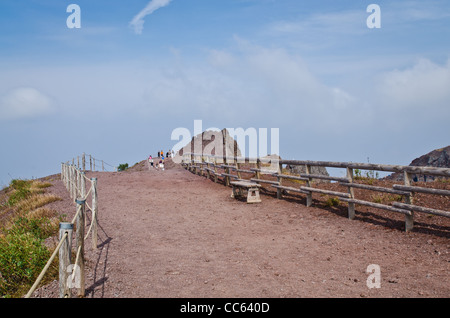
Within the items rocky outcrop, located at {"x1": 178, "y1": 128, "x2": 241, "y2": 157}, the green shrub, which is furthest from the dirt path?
rocky outcrop, located at {"x1": 178, "y1": 128, "x2": 241, "y2": 157}

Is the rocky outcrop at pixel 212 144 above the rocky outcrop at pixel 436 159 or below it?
above

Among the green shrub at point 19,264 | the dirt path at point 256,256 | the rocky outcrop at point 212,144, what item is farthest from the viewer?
the rocky outcrop at point 212,144

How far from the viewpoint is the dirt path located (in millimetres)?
5961

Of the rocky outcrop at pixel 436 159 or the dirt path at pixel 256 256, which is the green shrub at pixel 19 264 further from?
the rocky outcrop at pixel 436 159

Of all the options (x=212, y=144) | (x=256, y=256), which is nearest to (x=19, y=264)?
(x=256, y=256)

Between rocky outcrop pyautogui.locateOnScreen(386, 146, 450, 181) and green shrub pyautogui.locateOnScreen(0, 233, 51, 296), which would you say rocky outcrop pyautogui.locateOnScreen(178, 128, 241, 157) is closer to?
rocky outcrop pyautogui.locateOnScreen(386, 146, 450, 181)

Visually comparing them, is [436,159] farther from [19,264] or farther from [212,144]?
[19,264]

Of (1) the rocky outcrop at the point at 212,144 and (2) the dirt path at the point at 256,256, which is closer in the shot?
(2) the dirt path at the point at 256,256

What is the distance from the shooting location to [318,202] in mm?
12828

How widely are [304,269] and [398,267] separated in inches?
65.2

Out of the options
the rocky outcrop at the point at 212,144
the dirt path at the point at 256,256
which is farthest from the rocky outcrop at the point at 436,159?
the dirt path at the point at 256,256

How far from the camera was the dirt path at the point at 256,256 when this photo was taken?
5.96 meters

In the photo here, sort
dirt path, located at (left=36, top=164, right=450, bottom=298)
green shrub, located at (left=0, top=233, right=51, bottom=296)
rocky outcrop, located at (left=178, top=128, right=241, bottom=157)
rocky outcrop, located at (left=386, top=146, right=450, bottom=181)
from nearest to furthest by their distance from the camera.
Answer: dirt path, located at (left=36, top=164, right=450, bottom=298) → green shrub, located at (left=0, top=233, right=51, bottom=296) → rocky outcrop, located at (left=386, top=146, right=450, bottom=181) → rocky outcrop, located at (left=178, top=128, right=241, bottom=157)
